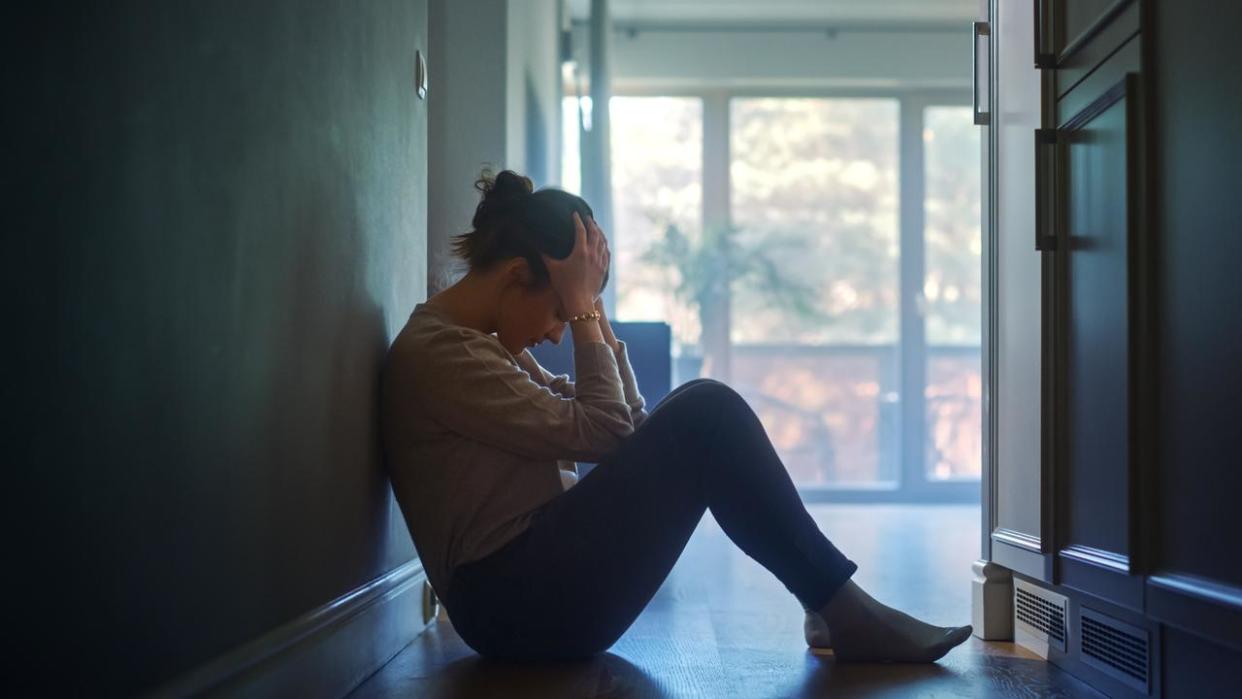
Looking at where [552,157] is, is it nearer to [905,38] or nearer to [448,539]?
[905,38]

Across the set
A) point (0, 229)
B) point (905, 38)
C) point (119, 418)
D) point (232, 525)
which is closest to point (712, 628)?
point (232, 525)

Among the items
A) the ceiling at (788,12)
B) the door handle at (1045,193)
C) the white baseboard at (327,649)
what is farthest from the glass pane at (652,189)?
the door handle at (1045,193)

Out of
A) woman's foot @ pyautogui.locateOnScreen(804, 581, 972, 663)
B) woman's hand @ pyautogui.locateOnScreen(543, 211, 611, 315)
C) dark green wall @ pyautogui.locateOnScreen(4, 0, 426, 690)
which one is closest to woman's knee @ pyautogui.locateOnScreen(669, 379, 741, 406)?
woman's hand @ pyautogui.locateOnScreen(543, 211, 611, 315)

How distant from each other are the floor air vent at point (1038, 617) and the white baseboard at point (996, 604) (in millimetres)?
21

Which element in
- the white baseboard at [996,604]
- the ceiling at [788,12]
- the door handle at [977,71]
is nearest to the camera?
the white baseboard at [996,604]

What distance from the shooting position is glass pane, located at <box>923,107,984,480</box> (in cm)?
645

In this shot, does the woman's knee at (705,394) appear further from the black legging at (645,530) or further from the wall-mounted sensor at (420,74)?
the wall-mounted sensor at (420,74)

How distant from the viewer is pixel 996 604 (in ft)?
7.50

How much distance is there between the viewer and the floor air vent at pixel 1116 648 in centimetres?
164

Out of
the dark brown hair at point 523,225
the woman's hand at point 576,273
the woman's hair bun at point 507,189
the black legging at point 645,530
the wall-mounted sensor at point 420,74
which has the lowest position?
the black legging at point 645,530

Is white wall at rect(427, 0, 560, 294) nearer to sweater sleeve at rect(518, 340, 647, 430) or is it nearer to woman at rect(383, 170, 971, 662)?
sweater sleeve at rect(518, 340, 647, 430)

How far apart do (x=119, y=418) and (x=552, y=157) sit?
12.5 ft

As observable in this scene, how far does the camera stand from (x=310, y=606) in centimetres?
162

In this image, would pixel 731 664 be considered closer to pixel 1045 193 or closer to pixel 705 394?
pixel 705 394
